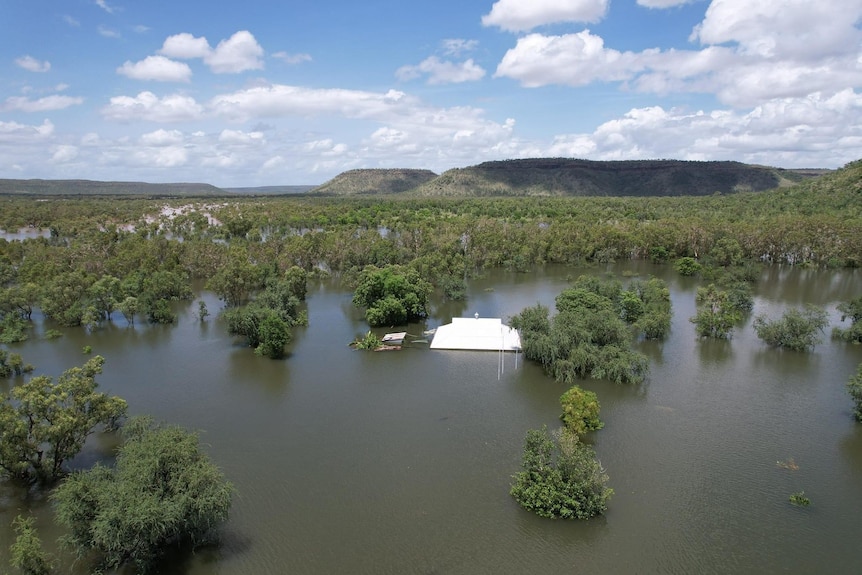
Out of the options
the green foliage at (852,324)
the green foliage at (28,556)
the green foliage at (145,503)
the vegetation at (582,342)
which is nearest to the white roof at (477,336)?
the vegetation at (582,342)

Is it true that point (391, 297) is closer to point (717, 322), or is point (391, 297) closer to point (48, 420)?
point (717, 322)

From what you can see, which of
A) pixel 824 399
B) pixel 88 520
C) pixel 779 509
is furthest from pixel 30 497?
pixel 824 399

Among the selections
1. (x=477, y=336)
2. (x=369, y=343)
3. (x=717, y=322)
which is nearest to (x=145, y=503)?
(x=369, y=343)

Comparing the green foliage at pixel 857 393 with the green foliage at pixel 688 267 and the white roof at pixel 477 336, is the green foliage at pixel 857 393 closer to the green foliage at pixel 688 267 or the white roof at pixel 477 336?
the white roof at pixel 477 336


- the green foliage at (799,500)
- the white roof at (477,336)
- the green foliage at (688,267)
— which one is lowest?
the green foliage at (799,500)

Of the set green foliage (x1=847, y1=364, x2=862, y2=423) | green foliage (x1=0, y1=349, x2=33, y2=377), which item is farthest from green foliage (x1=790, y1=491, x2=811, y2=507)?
green foliage (x1=0, y1=349, x2=33, y2=377)

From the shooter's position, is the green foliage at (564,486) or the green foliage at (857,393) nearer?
the green foliage at (564,486)
